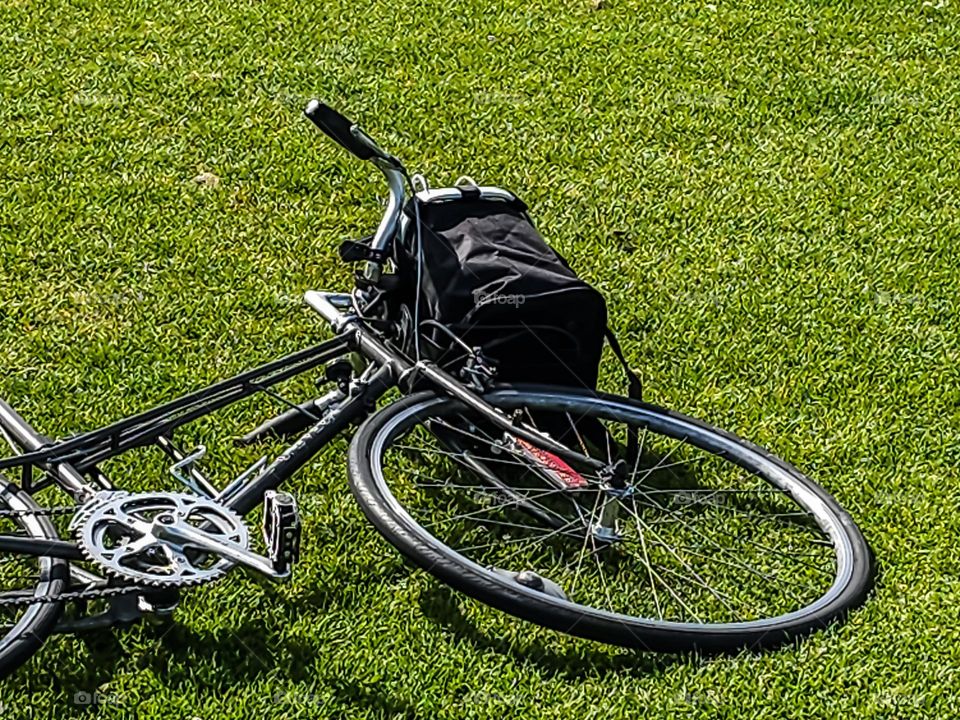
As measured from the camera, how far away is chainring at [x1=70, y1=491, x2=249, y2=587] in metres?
3.35

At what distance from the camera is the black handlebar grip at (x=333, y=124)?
3.95 m

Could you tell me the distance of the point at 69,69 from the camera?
6.78m

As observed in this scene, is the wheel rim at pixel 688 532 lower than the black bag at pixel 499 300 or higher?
lower

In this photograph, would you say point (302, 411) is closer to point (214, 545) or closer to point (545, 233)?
point (214, 545)

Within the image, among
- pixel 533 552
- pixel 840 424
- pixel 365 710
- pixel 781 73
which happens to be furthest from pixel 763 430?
pixel 781 73

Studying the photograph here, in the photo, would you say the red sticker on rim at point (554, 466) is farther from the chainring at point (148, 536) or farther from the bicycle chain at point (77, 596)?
the bicycle chain at point (77, 596)

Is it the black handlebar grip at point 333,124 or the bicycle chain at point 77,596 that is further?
the black handlebar grip at point 333,124

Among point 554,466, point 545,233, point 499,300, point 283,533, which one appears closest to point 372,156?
point 499,300

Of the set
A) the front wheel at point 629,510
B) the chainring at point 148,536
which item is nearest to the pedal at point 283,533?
the chainring at point 148,536

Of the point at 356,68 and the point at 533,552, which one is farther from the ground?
the point at 356,68

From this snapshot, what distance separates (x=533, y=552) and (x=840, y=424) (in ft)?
4.46

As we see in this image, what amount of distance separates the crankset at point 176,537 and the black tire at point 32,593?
9cm

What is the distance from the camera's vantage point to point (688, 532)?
4270 millimetres

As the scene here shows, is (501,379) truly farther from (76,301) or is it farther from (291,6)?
(291,6)
